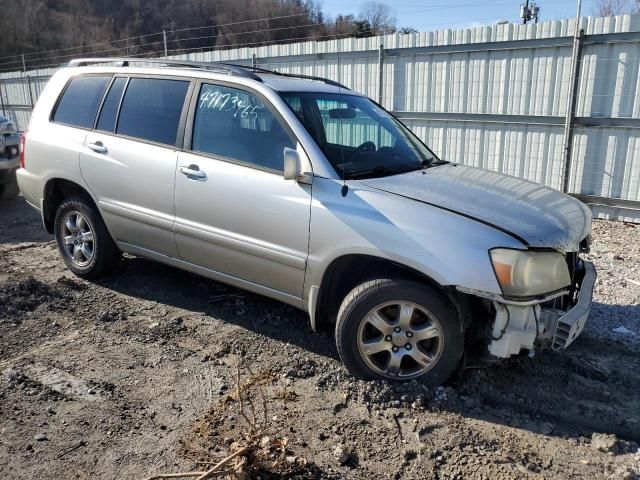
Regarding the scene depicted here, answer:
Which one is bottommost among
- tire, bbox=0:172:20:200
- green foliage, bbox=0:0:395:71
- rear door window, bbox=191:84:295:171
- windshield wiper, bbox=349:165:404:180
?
tire, bbox=0:172:20:200

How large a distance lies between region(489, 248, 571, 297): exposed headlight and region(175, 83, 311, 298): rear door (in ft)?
3.91

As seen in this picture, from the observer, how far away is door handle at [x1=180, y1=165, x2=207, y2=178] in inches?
154

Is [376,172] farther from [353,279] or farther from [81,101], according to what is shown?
[81,101]

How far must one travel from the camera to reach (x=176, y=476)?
8.09ft

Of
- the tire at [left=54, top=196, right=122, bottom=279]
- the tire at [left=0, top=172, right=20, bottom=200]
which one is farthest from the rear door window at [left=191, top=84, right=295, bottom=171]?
the tire at [left=0, top=172, right=20, bottom=200]

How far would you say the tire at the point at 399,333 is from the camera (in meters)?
3.14

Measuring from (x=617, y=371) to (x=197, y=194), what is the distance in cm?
313

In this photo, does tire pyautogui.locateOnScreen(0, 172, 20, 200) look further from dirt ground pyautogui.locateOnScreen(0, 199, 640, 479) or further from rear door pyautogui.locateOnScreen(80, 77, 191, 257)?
rear door pyautogui.locateOnScreen(80, 77, 191, 257)

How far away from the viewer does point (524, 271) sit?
9.61 feet

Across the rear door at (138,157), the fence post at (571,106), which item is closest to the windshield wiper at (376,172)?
the rear door at (138,157)

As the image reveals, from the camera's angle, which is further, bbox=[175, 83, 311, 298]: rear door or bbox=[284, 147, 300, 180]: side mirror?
bbox=[175, 83, 311, 298]: rear door

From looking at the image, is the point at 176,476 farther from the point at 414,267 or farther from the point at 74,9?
the point at 74,9

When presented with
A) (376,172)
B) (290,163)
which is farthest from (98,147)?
(376,172)

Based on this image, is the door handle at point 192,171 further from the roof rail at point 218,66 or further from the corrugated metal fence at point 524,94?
the corrugated metal fence at point 524,94
